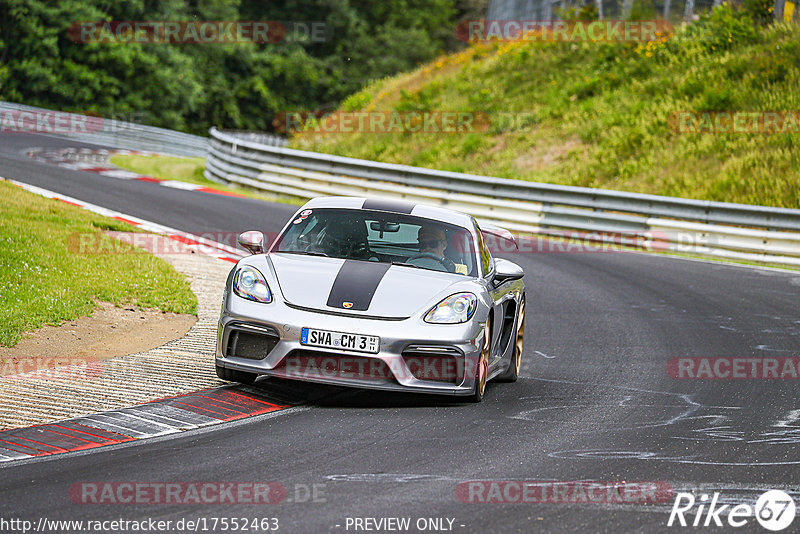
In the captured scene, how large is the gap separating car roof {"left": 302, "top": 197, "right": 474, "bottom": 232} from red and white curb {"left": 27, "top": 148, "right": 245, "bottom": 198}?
13.9m

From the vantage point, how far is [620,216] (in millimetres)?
19984

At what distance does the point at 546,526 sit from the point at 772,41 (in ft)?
85.9

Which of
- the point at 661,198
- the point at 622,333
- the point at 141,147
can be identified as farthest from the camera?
the point at 141,147

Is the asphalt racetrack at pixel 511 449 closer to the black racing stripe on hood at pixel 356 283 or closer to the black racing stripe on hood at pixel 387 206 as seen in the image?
the black racing stripe on hood at pixel 356 283

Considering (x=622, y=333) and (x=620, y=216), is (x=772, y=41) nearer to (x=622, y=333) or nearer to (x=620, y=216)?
(x=620, y=216)

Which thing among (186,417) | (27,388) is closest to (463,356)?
(186,417)

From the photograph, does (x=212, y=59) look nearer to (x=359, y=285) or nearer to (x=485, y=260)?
(x=485, y=260)

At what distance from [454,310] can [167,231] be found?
9.44m

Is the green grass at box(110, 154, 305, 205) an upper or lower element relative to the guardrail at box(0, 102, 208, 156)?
lower

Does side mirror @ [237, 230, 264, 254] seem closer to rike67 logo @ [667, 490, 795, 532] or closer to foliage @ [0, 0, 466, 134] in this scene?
rike67 logo @ [667, 490, 795, 532]

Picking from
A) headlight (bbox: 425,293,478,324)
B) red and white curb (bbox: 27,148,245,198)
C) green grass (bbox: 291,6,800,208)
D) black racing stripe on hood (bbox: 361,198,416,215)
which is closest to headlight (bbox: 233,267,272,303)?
headlight (bbox: 425,293,478,324)

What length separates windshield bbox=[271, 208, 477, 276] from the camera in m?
8.12

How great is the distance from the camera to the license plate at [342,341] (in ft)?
22.7

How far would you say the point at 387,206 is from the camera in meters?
8.62
